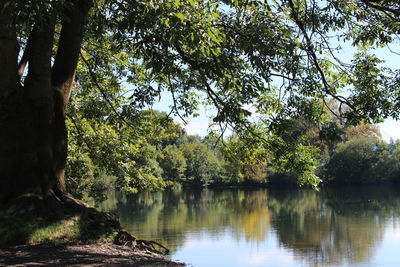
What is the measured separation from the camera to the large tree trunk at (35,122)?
7.20 metres

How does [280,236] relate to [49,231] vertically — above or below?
below

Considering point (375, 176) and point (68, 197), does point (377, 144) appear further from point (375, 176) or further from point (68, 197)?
point (68, 197)

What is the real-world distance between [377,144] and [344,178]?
660cm

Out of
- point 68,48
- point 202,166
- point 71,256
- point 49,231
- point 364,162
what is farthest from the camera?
point 202,166

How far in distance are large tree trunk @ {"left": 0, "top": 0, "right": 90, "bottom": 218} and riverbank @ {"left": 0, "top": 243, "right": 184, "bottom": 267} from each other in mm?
864

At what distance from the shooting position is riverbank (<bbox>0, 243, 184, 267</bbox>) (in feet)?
18.4

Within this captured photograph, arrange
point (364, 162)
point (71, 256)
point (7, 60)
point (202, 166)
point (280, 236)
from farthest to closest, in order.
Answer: point (202, 166) < point (364, 162) < point (280, 236) < point (7, 60) < point (71, 256)

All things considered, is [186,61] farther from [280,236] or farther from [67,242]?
[280,236]

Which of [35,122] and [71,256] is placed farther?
[35,122]

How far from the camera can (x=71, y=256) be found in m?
6.06

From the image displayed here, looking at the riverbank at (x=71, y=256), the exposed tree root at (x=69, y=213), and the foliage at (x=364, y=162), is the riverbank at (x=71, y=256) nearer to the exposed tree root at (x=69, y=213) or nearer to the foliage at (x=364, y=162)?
the exposed tree root at (x=69, y=213)

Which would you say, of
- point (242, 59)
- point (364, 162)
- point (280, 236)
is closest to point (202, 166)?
point (364, 162)

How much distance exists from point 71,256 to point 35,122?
2703mm

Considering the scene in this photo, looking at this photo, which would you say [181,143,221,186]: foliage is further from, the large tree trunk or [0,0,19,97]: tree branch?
[0,0,19,97]: tree branch
